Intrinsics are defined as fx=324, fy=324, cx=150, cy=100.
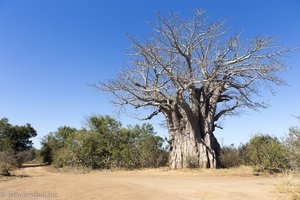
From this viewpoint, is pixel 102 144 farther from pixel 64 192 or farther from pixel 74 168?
pixel 64 192

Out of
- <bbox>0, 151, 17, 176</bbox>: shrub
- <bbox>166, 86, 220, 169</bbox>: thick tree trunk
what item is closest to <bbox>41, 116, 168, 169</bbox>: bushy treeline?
<bbox>166, 86, 220, 169</bbox>: thick tree trunk

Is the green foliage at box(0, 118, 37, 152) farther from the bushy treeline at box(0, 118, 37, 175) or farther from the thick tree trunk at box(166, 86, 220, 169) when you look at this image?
the thick tree trunk at box(166, 86, 220, 169)

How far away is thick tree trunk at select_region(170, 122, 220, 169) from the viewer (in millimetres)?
17156

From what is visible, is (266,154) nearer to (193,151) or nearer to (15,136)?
(193,151)

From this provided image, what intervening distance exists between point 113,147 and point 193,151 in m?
5.66

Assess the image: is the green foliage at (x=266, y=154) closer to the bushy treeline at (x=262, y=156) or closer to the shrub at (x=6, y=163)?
the bushy treeline at (x=262, y=156)

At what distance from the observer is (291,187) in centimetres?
812

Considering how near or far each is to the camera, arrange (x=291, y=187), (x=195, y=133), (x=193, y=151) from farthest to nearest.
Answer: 1. (x=195, y=133)
2. (x=193, y=151)
3. (x=291, y=187)

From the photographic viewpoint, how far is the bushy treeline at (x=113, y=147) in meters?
19.8

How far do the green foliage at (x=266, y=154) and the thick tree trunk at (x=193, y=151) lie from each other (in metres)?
2.03

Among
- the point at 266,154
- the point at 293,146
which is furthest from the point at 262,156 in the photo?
the point at 293,146

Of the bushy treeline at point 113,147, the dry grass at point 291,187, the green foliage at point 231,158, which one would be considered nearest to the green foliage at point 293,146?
the dry grass at point 291,187

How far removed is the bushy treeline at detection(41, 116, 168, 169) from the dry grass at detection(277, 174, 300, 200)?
11.7 meters

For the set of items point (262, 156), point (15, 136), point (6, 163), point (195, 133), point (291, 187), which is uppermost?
point (15, 136)
